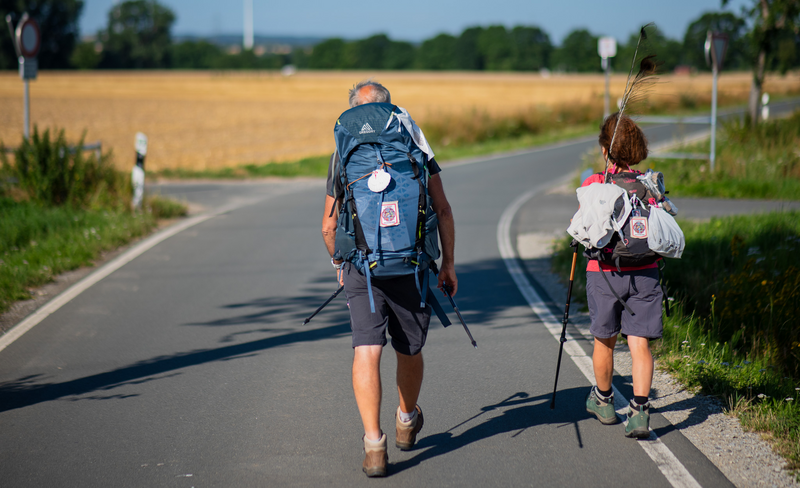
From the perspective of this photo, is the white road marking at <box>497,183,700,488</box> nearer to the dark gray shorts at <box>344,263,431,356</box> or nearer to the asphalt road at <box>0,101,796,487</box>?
the asphalt road at <box>0,101,796,487</box>

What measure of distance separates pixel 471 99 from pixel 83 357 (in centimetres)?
6335

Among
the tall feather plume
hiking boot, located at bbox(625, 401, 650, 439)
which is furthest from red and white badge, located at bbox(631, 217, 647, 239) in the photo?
hiking boot, located at bbox(625, 401, 650, 439)

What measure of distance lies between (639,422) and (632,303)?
66cm

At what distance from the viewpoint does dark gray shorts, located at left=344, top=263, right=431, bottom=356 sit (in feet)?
11.7

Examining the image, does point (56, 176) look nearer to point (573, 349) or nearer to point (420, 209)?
point (573, 349)

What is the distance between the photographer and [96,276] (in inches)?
332

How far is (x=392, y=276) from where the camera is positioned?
3494 millimetres

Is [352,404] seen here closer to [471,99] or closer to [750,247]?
[750,247]

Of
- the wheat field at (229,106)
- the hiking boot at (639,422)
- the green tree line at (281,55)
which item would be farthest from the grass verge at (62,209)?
the green tree line at (281,55)

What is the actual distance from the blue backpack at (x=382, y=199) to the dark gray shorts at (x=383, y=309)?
0.28 ft

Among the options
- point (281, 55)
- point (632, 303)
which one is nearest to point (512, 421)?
point (632, 303)

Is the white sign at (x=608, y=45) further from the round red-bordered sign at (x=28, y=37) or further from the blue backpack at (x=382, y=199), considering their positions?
the blue backpack at (x=382, y=199)

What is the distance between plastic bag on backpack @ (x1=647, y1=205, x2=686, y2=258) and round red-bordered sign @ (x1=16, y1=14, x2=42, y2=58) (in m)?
11.2

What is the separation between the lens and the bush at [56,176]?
1141cm
